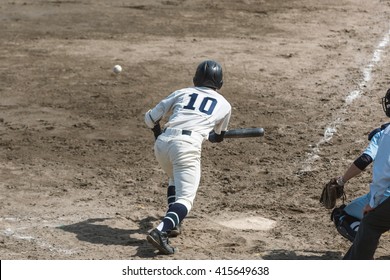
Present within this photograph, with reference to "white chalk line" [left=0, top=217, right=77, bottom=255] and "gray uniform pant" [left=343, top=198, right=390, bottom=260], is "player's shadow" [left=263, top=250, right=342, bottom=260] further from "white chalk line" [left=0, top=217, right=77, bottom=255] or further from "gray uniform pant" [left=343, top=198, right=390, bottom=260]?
"white chalk line" [left=0, top=217, right=77, bottom=255]

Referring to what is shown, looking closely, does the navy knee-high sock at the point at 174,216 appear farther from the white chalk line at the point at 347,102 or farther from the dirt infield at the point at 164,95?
the white chalk line at the point at 347,102

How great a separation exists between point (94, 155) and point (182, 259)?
3.65 meters

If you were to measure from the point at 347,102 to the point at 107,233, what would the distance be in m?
5.40

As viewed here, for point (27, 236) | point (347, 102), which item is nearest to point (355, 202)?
point (27, 236)

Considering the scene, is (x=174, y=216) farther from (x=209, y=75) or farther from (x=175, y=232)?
(x=209, y=75)

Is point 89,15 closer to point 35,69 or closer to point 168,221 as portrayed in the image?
point 35,69

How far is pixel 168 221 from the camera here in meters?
8.27

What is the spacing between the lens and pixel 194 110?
8.77m

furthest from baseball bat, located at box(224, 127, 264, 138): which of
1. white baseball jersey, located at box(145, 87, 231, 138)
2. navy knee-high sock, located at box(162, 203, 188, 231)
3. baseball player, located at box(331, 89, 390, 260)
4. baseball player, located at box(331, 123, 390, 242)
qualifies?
baseball player, located at box(331, 89, 390, 260)

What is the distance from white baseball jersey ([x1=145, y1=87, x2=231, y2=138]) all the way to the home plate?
1.16 meters

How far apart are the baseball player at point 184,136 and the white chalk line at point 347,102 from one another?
257cm

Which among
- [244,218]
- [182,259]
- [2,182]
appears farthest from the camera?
[2,182]

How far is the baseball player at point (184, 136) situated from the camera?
27.5ft

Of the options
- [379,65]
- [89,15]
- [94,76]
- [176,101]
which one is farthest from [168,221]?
[89,15]
